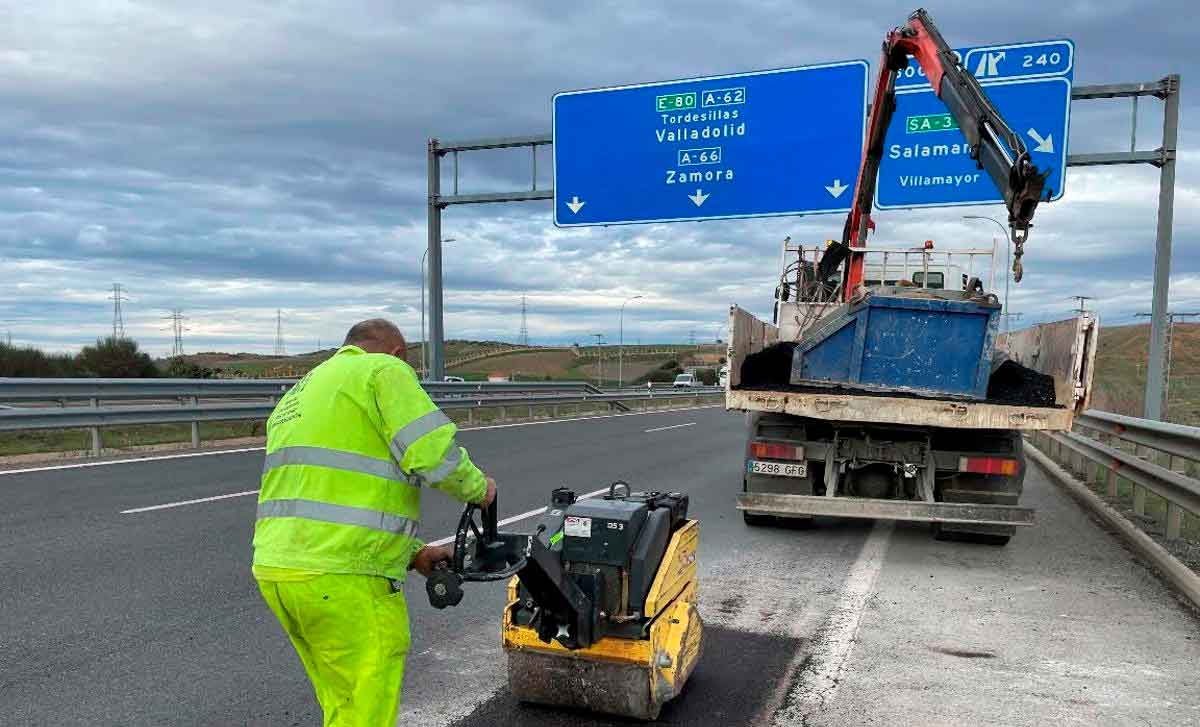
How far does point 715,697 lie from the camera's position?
14.2 feet

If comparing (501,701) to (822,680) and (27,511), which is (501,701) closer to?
(822,680)

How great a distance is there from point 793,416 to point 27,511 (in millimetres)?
7046

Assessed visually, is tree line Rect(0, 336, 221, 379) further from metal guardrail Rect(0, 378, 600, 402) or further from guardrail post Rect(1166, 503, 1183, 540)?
guardrail post Rect(1166, 503, 1183, 540)

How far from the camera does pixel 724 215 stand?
1694 cm

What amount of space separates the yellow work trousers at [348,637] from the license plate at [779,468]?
18.6 ft

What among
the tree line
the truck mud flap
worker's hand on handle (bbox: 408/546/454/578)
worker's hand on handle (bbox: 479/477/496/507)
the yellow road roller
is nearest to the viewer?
worker's hand on handle (bbox: 479/477/496/507)

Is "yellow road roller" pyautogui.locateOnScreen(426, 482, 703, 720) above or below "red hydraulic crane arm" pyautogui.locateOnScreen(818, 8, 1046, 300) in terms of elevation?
below

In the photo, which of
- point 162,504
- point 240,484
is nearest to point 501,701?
point 162,504

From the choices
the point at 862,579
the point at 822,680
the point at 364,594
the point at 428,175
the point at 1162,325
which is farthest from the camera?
the point at 428,175

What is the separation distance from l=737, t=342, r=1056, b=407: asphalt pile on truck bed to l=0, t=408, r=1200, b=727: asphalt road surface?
1.32 m

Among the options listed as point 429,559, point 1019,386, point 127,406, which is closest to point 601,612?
point 429,559

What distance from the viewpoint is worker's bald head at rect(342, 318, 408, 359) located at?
125 inches

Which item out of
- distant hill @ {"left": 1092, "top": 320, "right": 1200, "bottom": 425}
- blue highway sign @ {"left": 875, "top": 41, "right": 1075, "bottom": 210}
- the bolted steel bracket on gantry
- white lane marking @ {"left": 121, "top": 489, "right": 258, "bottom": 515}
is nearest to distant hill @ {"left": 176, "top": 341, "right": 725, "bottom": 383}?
distant hill @ {"left": 1092, "top": 320, "right": 1200, "bottom": 425}

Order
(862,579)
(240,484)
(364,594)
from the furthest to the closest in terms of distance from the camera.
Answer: (240,484), (862,579), (364,594)
